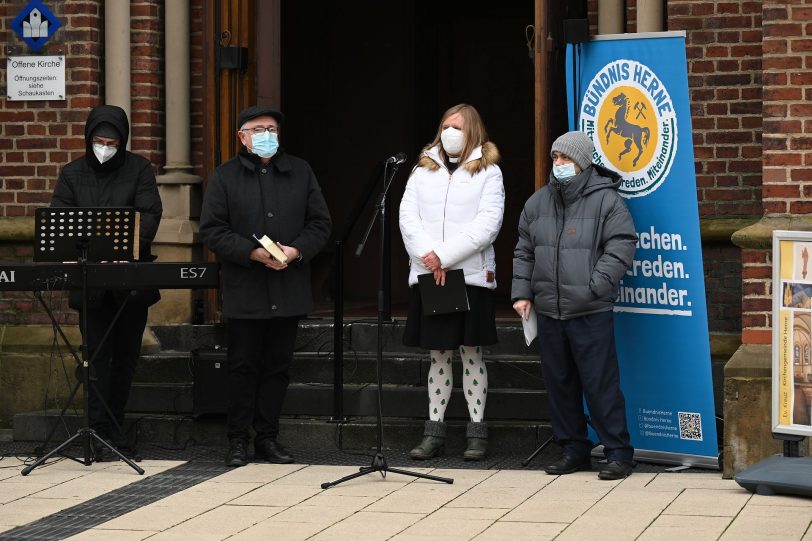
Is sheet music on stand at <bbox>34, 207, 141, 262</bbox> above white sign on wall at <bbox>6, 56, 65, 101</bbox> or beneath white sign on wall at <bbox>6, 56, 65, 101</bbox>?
beneath

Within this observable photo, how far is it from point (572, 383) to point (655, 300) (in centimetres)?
58

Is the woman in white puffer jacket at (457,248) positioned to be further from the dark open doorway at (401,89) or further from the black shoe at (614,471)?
the dark open doorway at (401,89)

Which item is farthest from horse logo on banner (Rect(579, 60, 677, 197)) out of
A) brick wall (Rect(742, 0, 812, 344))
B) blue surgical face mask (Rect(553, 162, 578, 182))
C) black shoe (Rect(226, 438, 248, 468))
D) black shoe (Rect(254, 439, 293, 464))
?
black shoe (Rect(226, 438, 248, 468))

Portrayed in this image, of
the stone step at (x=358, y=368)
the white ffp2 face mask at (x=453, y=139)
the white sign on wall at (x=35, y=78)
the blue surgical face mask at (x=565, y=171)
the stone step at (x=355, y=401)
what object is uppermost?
the white sign on wall at (x=35, y=78)

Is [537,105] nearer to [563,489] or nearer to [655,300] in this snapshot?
[655,300]

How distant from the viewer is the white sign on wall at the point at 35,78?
30.1 feet

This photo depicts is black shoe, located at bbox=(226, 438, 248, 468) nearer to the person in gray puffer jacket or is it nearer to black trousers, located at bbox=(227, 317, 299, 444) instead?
black trousers, located at bbox=(227, 317, 299, 444)

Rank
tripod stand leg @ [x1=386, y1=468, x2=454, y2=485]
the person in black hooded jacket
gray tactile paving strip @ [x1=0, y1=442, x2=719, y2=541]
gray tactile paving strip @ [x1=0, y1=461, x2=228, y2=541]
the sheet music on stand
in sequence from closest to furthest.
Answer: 1. gray tactile paving strip @ [x1=0, y1=461, x2=228, y2=541]
2. gray tactile paving strip @ [x1=0, y1=442, x2=719, y2=541]
3. tripod stand leg @ [x1=386, y1=468, x2=454, y2=485]
4. the sheet music on stand
5. the person in black hooded jacket

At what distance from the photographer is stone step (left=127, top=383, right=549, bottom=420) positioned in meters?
8.23

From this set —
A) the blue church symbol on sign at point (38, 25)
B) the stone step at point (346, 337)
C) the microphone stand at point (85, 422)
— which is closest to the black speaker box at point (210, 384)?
the stone step at point (346, 337)

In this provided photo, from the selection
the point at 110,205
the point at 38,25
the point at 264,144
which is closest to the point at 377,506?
the point at 264,144

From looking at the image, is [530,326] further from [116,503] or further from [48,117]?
[48,117]

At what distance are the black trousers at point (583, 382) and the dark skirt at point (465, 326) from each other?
1.12 feet

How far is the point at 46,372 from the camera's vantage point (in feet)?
29.5
